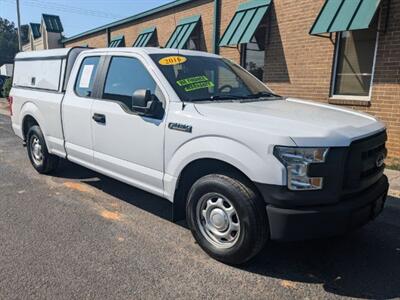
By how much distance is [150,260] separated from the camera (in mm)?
3479

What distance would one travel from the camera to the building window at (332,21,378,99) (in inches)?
298

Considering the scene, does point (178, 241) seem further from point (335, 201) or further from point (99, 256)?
point (335, 201)

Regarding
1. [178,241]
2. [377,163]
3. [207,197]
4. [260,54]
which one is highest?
[260,54]

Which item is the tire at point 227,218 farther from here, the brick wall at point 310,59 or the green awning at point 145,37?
the green awning at point 145,37

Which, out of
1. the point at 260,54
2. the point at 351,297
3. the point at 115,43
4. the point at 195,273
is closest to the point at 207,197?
the point at 195,273

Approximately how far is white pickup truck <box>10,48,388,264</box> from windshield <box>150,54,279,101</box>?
2 cm

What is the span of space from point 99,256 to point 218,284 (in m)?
1.15

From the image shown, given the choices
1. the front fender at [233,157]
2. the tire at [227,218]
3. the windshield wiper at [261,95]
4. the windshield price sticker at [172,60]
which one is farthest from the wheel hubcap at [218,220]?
the windshield price sticker at [172,60]

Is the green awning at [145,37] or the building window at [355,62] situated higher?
the green awning at [145,37]

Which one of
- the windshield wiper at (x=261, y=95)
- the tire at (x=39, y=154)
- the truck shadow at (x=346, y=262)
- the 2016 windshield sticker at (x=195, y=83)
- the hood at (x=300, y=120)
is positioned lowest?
the truck shadow at (x=346, y=262)

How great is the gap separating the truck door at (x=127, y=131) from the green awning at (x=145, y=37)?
10236mm

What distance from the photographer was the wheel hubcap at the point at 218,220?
3.35m

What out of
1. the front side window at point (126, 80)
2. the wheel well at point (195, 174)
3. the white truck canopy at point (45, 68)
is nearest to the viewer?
the wheel well at point (195, 174)

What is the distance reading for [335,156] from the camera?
2953 mm
